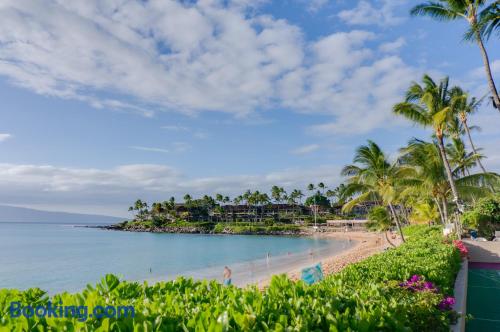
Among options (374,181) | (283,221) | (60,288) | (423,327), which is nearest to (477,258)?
(374,181)

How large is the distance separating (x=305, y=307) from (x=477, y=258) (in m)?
16.7

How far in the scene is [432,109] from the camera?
60.3 feet

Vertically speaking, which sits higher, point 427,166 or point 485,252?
point 427,166

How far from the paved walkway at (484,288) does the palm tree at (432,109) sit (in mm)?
3126

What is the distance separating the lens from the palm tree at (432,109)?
18.1 meters

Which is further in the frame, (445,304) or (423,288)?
(423,288)

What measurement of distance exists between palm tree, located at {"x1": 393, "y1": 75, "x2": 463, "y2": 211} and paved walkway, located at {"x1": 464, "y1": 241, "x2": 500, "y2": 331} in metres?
3.13

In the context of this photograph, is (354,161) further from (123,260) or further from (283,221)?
(283,221)

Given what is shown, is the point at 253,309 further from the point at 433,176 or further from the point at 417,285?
the point at 433,176

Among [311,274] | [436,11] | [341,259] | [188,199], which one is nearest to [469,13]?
[436,11]

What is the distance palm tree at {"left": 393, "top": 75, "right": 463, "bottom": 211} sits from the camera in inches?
711

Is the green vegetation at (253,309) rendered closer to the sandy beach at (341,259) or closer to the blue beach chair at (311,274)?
the sandy beach at (341,259)

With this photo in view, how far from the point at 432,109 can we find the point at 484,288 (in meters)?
11.2

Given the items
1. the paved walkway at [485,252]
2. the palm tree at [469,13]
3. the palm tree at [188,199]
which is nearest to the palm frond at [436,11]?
the palm tree at [469,13]
